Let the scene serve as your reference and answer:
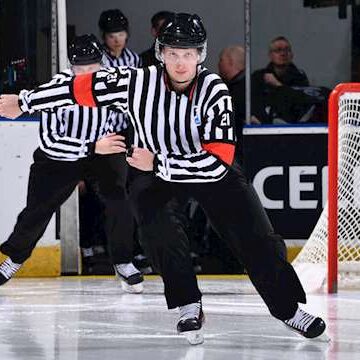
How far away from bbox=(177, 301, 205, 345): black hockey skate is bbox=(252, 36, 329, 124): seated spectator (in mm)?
2994

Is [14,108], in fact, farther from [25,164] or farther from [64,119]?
[25,164]

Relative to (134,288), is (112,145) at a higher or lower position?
higher

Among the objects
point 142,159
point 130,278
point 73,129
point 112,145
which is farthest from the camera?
point 73,129

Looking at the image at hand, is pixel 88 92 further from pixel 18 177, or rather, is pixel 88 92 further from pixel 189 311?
pixel 18 177

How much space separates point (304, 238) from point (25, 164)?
1608 mm

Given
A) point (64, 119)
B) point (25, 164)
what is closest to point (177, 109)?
point (64, 119)

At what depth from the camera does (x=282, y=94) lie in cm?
749

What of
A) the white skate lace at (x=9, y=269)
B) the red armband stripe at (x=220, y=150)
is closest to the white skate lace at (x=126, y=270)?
the white skate lace at (x=9, y=269)

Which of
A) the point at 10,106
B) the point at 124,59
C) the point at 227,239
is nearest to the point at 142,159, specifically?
the point at 227,239

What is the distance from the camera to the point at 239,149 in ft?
24.2

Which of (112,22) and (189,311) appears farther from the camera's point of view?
(112,22)

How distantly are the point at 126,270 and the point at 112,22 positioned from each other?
5.12 ft

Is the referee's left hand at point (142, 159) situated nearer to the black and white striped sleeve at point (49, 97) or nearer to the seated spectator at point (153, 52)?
the black and white striped sleeve at point (49, 97)

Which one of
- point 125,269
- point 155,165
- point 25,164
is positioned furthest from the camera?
point 25,164
